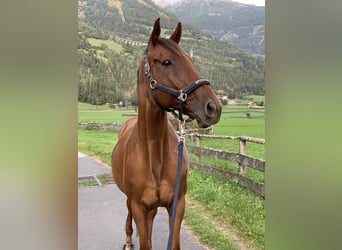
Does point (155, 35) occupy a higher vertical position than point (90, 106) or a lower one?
higher

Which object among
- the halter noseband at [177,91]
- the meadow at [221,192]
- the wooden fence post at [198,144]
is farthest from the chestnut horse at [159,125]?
the wooden fence post at [198,144]

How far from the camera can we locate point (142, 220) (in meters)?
1.06

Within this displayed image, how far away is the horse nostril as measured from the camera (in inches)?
→ 31.2

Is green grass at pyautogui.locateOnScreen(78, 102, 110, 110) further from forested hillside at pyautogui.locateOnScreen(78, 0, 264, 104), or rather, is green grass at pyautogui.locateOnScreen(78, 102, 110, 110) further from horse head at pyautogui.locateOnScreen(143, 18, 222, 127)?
horse head at pyautogui.locateOnScreen(143, 18, 222, 127)

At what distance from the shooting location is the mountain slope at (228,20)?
1.26 meters

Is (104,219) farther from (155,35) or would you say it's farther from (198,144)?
(155,35)

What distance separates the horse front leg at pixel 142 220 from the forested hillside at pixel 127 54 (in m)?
0.37

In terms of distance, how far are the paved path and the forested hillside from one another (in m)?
0.28

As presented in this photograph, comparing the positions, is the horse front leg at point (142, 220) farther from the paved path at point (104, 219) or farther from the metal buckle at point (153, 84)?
the metal buckle at point (153, 84)

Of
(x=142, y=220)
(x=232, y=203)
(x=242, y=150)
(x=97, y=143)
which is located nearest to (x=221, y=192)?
(x=232, y=203)

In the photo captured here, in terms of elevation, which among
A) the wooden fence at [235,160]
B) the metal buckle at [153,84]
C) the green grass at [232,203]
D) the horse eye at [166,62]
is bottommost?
the green grass at [232,203]

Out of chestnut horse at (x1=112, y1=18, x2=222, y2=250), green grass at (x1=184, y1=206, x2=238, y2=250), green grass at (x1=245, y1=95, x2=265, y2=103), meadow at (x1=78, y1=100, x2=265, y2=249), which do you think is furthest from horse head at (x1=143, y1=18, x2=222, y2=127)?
green grass at (x1=184, y1=206, x2=238, y2=250)

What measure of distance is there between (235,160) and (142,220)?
50 centimetres
